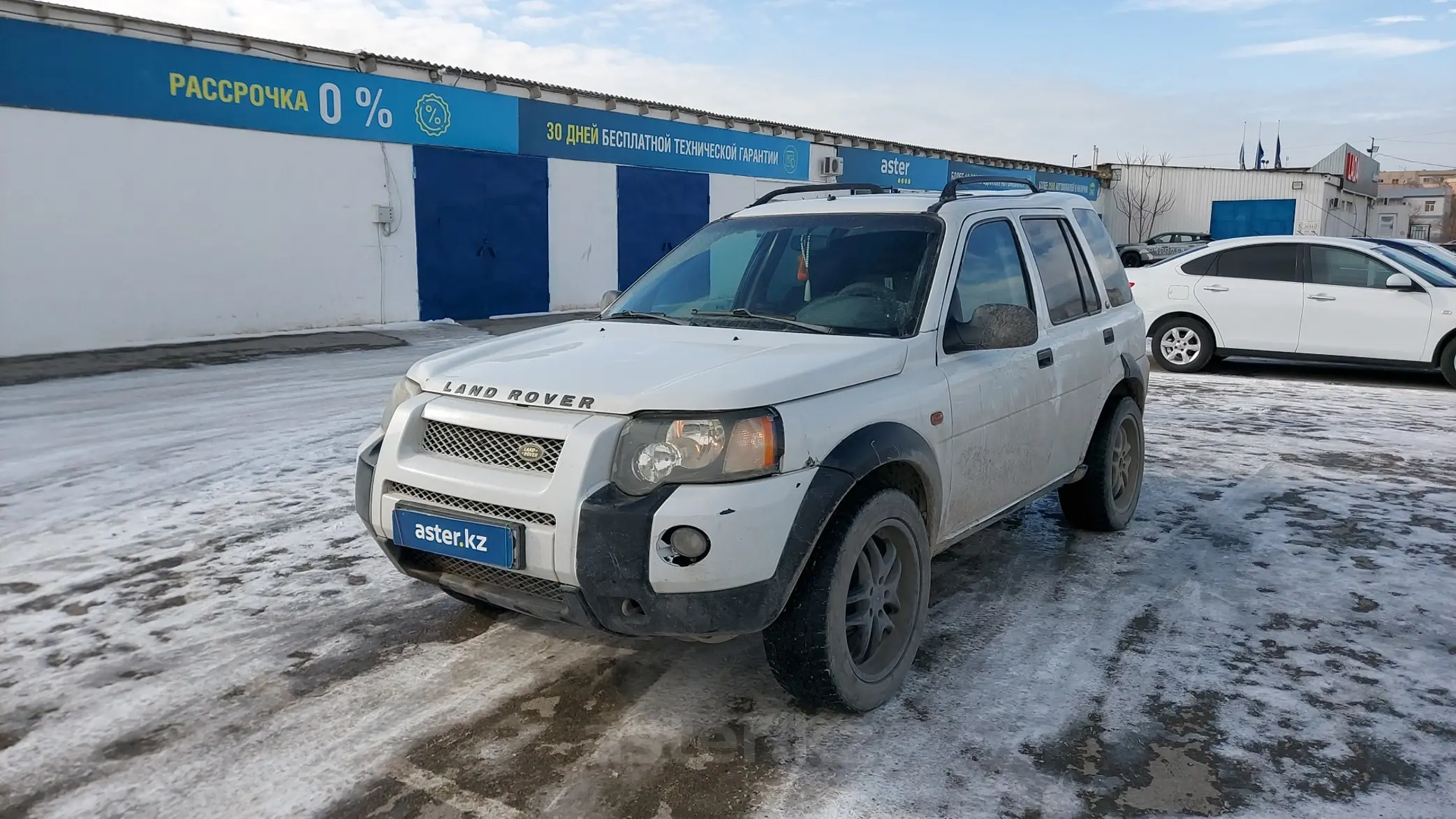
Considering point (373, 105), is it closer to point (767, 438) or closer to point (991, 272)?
point (991, 272)

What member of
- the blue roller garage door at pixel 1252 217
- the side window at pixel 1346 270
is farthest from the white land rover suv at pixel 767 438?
the blue roller garage door at pixel 1252 217

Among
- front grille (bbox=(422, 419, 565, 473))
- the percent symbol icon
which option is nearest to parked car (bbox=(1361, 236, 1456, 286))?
front grille (bbox=(422, 419, 565, 473))

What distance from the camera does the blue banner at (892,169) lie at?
88.0 feet

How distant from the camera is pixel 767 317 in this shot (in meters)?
4.22

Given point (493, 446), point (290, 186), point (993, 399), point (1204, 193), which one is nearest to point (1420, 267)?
point (993, 399)

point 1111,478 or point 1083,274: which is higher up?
point 1083,274

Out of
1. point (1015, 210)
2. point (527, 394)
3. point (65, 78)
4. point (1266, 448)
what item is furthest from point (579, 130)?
point (527, 394)

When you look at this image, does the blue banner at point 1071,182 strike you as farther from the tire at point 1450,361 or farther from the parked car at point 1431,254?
the tire at point 1450,361

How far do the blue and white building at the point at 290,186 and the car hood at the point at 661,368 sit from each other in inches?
422

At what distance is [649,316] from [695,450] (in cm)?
150

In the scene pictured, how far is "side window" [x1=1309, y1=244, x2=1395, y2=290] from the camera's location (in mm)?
11352

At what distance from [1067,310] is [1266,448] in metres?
3.85

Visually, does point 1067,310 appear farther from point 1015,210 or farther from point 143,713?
point 143,713

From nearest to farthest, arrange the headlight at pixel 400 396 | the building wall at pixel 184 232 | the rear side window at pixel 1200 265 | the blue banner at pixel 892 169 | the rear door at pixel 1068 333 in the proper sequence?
1. the headlight at pixel 400 396
2. the rear door at pixel 1068 333
3. the building wall at pixel 184 232
4. the rear side window at pixel 1200 265
5. the blue banner at pixel 892 169
